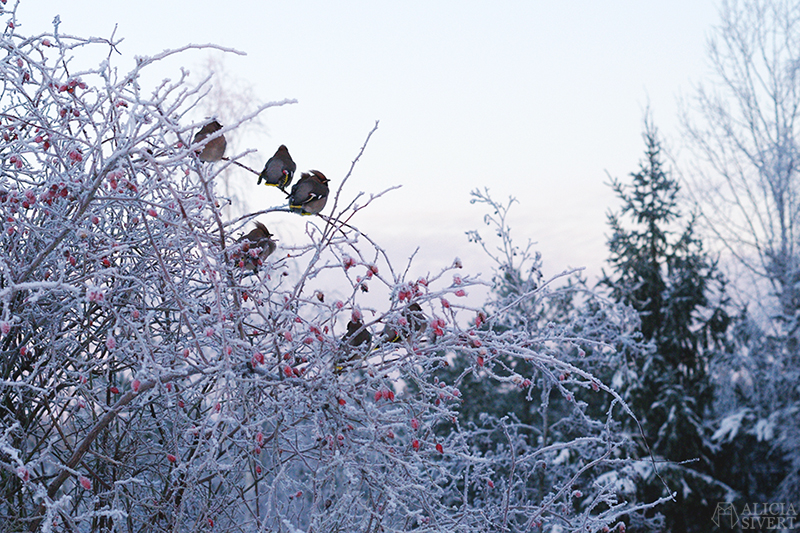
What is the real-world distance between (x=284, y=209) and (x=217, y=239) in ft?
1.08

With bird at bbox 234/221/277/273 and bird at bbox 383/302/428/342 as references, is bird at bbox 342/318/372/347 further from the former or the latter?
bird at bbox 234/221/277/273

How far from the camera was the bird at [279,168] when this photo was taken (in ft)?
10.1

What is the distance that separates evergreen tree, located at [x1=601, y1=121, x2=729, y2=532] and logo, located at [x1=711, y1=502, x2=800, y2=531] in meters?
0.25

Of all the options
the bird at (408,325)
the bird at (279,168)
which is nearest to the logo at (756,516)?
the bird at (408,325)

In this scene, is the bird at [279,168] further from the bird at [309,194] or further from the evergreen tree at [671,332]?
the evergreen tree at [671,332]

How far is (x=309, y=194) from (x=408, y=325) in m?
0.84

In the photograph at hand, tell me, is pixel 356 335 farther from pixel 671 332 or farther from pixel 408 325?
pixel 671 332

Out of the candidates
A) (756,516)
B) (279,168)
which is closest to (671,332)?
(756,516)

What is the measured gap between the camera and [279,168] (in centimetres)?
308

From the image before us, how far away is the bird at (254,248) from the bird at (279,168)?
0.23 meters

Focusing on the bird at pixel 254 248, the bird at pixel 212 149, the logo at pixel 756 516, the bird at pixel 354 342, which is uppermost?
the bird at pixel 212 149

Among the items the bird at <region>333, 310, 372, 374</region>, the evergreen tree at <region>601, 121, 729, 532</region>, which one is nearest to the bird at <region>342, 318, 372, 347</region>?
the bird at <region>333, 310, 372, 374</region>

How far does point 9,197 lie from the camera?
2949 millimetres

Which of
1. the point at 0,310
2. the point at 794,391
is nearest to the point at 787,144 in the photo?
the point at 794,391
